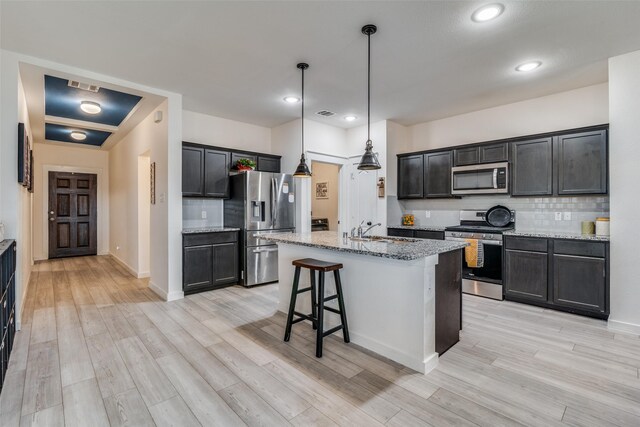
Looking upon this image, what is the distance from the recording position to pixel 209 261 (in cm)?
452

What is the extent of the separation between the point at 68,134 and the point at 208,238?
13.9ft

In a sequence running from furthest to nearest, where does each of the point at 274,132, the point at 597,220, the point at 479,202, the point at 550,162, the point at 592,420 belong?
the point at 274,132 → the point at 479,202 → the point at 550,162 → the point at 597,220 → the point at 592,420

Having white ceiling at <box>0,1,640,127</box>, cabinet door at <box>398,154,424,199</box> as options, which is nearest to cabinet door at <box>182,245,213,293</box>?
white ceiling at <box>0,1,640,127</box>

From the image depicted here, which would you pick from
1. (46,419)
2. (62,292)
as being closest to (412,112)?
(46,419)

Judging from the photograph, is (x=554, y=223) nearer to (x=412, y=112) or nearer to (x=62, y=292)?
(x=412, y=112)

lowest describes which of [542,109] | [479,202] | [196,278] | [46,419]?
[46,419]

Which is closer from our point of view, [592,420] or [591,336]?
[592,420]

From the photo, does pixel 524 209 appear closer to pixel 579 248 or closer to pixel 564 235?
pixel 564 235

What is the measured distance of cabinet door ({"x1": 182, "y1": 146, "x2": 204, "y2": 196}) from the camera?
14.9ft

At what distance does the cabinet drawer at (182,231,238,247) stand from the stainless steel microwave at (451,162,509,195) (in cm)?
341

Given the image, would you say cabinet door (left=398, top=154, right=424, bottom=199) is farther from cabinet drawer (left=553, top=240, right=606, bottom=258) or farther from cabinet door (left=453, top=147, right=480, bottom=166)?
cabinet drawer (left=553, top=240, right=606, bottom=258)

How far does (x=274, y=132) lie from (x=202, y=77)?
230cm

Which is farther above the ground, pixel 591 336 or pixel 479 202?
pixel 479 202

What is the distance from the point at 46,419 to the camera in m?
1.83
